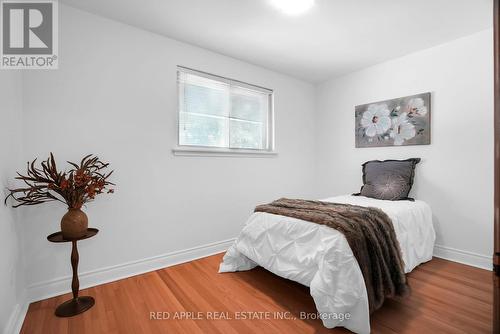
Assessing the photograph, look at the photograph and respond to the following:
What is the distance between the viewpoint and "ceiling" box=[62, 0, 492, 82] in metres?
2.08

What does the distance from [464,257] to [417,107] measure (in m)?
1.74

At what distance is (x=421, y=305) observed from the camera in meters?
1.78

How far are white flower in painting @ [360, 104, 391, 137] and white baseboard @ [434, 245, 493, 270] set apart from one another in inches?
61.1

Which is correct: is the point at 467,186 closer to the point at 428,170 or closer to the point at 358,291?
the point at 428,170

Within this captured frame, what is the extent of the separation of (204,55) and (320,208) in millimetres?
2187

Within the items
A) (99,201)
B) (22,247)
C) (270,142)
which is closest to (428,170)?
(270,142)

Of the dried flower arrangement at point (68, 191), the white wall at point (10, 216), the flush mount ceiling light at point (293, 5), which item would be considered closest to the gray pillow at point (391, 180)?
the flush mount ceiling light at point (293, 5)

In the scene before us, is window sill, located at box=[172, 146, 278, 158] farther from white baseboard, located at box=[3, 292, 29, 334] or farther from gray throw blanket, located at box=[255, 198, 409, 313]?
white baseboard, located at box=[3, 292, 29, 334]

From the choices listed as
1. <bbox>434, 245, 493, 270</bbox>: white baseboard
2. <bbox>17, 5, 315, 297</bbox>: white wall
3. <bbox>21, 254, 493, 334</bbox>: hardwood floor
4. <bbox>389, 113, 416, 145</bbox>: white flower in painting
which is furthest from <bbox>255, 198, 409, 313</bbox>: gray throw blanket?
<bbox>389, 113, 416, 145</bbox>: white flower in painting

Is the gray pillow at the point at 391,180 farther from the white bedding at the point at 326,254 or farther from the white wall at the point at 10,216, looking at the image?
the white wall at the point at 10,216

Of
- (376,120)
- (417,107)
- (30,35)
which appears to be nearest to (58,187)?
(30,35)

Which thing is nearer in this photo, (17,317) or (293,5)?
(17,317)

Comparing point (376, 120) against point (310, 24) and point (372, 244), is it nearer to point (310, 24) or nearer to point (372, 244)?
point (310, 24)

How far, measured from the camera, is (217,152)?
2.91 metres
